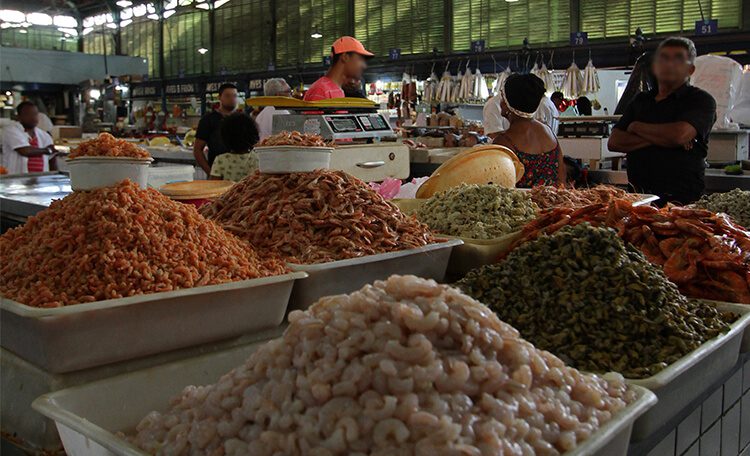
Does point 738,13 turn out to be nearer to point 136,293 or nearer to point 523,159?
point 523,159

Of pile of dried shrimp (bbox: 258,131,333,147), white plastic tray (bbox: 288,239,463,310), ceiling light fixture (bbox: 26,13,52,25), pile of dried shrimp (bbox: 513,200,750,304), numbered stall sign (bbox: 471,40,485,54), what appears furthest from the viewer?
ceiling light fixture (bbox: 26,13,52,25)

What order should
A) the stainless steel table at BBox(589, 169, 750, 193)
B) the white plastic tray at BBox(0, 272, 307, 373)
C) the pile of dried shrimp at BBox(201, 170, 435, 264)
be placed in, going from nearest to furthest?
the white plastic tray at BBox(0, 272, 307, 373)
the pile of dried shrimp at BBox(201, 170, 435, 264)
the stainless steel table at BBox(589, 169, 750, 193)

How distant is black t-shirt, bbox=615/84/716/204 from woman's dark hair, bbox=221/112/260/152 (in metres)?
2.09

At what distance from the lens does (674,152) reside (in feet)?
10.0

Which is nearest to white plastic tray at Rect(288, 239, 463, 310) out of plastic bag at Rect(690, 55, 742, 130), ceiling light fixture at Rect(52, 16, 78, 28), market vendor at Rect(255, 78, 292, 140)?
market vendor at Rect(255, 78, 292, 140)

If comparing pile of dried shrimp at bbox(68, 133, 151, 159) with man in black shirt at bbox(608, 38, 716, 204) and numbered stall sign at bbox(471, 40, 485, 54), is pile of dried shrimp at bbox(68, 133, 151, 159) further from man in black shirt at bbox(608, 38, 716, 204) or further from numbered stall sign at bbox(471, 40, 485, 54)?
numbered stall sign at bbox(471, 40, 485, 54)

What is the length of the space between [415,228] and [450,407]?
93 centimetres

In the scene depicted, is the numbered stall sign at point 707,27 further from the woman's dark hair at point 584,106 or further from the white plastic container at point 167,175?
the white plastic container at point 167,175

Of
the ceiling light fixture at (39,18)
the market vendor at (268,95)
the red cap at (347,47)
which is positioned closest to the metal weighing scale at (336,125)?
the red cap at (347,47)

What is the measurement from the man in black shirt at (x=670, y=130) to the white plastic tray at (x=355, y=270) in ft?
6.24

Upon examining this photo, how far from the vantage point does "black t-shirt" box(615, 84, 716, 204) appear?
2.99 meters

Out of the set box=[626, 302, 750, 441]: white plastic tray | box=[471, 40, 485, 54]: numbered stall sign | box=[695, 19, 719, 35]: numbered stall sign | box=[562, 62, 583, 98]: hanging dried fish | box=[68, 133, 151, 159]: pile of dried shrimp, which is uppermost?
box=[471, 40, 485, 54]: numbered stall sign

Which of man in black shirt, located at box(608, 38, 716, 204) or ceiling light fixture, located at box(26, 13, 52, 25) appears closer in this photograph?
man in black shirt, located at box(608, 38, 716, 204)

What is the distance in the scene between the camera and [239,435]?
79 cm
